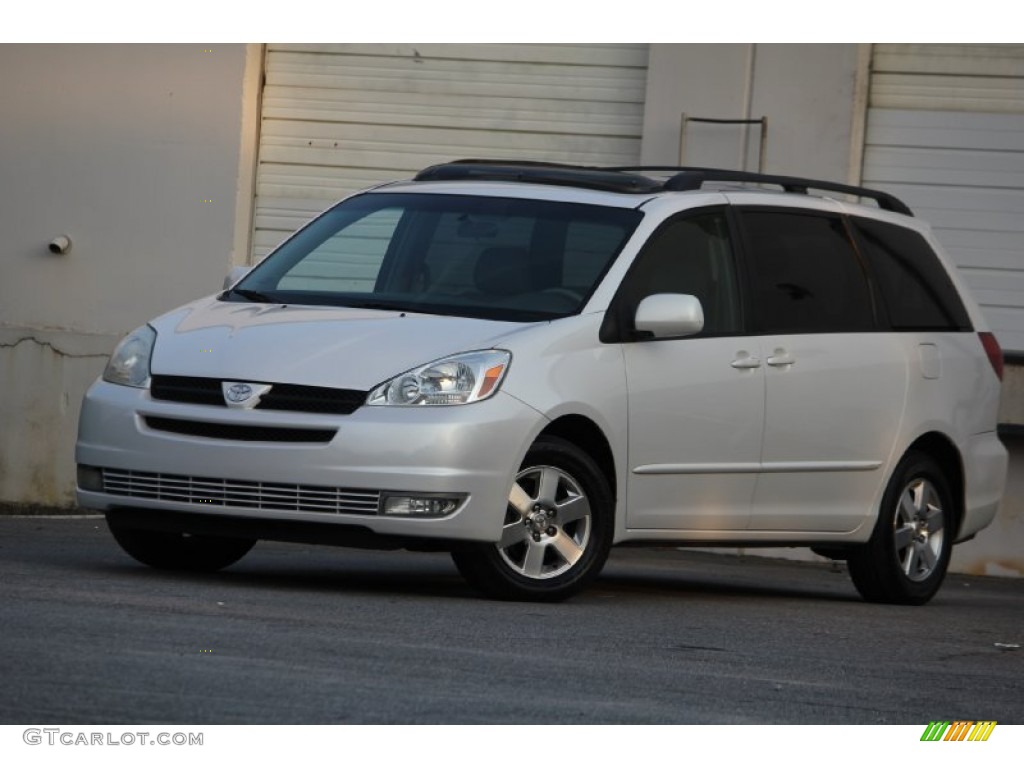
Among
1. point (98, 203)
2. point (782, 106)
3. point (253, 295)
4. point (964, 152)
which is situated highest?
point (782, 106)

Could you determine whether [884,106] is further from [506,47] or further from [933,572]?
[933,572]

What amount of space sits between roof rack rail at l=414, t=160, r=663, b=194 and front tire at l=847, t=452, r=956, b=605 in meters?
1.87

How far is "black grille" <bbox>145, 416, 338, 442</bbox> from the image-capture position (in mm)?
8117

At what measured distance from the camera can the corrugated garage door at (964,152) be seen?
50.4ft

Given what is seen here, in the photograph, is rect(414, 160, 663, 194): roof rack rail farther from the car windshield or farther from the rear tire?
the rear tire

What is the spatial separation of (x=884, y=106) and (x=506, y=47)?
2.74 metres

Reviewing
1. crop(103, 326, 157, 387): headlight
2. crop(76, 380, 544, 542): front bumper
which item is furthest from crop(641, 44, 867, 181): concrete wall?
crop(76, 380, 544, 542): front bumper

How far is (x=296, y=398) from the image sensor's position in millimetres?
8164

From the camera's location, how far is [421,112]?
643 inches

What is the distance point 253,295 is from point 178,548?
1.08 metres

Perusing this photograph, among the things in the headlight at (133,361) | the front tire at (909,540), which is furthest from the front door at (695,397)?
the headlight at (133,361)

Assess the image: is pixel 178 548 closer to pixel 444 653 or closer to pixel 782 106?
pixel 444 653

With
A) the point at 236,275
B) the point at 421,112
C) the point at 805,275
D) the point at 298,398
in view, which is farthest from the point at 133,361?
the point at 421,112
